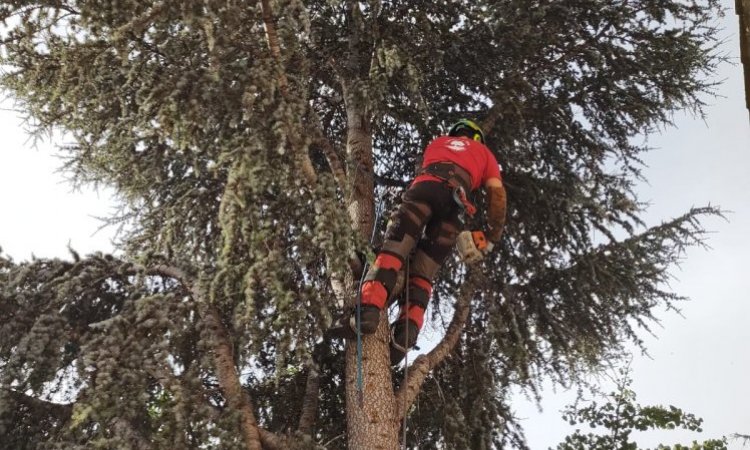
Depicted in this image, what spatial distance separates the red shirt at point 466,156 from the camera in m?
5.77

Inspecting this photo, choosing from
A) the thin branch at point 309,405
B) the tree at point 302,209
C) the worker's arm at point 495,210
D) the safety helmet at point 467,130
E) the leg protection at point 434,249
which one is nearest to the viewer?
the tree at point 302,209

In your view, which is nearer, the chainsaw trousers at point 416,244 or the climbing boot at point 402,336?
the chainsaw trousers at point 416,244

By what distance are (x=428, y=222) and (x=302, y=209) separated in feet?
5.32

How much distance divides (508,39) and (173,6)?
10.7 feet

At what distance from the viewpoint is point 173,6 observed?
3883 mm

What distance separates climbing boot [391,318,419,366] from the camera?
5394 millimetres

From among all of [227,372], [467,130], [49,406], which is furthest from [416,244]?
[49,406]

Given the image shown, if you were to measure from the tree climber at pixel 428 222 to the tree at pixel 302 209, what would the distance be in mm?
288

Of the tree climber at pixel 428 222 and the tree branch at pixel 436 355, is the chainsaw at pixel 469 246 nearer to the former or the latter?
the tree climber at pixel 428 222

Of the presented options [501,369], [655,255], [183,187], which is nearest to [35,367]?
[183,187]

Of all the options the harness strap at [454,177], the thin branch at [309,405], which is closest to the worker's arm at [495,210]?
the harness strap at [454,177]

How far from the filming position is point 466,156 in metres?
5.79

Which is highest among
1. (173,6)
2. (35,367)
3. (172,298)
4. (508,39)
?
(508,39)

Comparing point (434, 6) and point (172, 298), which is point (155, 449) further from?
point (434, 6)
